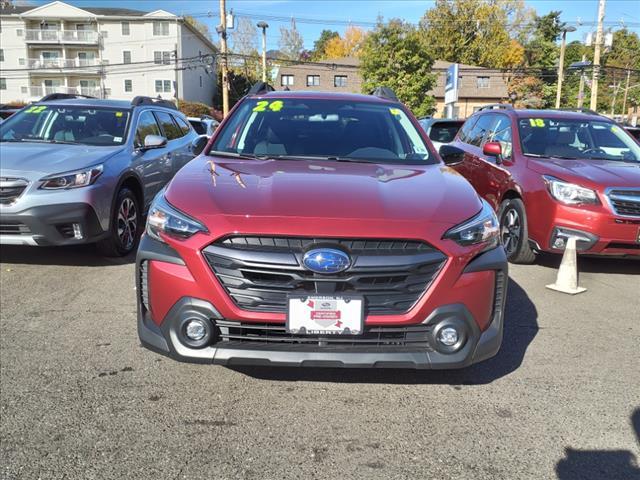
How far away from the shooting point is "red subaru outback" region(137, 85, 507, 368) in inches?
97.8

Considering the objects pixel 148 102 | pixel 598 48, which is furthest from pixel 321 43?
pixel 148 102

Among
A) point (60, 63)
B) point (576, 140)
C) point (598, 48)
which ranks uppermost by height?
point (60, 63)

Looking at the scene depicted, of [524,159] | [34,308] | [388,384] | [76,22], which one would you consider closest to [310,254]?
[388,384]

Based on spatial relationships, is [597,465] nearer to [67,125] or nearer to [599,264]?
[599,264]

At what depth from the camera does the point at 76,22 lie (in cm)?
5544

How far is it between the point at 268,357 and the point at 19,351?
201 centimetres

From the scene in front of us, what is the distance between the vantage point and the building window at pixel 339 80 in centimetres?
5288

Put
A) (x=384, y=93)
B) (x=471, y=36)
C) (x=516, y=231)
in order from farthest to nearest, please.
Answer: (x=471, y=36)
(x=516, y=231)
(x=384, y=93)

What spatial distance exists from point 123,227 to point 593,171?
5.03 meters

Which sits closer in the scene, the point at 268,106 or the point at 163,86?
the point at 268,106

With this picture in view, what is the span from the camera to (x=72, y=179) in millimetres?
5070

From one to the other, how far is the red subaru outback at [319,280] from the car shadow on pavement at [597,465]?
60 cm

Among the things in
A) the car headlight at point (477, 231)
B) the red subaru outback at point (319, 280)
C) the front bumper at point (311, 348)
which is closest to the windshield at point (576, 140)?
the car headlight at point (477, 231)

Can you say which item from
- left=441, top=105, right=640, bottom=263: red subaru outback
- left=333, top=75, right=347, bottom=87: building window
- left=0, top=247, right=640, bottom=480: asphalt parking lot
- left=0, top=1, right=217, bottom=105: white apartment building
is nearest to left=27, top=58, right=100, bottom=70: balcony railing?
left=0, top=1, right=217, bottom=105: white apartment building
